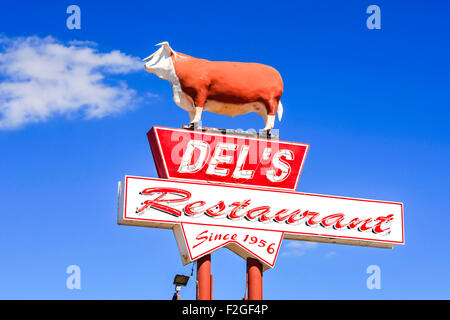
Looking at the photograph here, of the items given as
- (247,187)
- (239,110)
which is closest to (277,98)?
(239,110)

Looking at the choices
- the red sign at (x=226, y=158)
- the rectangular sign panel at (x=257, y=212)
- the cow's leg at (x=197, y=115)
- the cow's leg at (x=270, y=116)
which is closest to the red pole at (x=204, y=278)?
the rectangular sign panel at (x=257, y=212)

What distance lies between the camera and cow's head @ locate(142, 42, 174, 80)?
27.6 meters

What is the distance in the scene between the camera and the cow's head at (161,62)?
2758 centimetres

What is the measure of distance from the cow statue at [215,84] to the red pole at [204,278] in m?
3.95

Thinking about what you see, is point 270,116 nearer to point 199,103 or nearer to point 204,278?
point 199,103

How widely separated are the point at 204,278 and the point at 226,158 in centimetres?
A: 356

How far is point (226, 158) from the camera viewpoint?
27.0 metres

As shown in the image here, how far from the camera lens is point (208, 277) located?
2558 cm

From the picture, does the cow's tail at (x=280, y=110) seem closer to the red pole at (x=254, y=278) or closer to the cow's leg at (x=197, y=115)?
the cow's leg at (x=197, y=115)

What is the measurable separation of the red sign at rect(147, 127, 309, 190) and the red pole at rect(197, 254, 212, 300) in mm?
2405

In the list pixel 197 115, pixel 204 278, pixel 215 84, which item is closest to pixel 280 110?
pixel 215 84

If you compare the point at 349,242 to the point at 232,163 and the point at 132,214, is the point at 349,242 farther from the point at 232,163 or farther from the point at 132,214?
the point at 132,214
